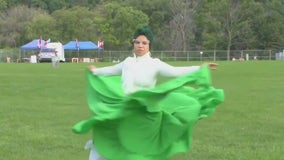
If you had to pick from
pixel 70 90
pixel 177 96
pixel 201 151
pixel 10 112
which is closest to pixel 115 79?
pixel 177 96

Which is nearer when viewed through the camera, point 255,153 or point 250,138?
point 255,153

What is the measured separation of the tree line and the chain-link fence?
281 centimetres

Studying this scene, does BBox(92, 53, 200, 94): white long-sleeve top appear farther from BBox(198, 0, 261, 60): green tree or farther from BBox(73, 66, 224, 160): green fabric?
BBox(198, 0, 261, 60): green tree

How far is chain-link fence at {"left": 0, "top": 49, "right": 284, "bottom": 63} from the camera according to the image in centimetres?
7400

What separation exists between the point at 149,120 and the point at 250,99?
39.0 ft

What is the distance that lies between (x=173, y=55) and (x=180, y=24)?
393 inches

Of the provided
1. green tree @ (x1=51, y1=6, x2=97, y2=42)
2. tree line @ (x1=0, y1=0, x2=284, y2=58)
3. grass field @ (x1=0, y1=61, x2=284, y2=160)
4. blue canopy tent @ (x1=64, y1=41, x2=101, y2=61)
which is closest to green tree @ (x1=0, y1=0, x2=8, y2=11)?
tree line @ (x1=0, y1=0, x2=284, y2=58)

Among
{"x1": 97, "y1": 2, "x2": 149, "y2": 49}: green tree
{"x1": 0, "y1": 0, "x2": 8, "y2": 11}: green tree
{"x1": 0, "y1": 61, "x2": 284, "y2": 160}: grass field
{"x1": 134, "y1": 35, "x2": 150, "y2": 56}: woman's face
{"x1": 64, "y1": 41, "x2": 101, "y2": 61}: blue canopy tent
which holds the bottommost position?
{"x1": 0, "y1": 61, "x2": 284, "y2": 160}: grass field

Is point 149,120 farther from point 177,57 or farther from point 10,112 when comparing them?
point 177,57

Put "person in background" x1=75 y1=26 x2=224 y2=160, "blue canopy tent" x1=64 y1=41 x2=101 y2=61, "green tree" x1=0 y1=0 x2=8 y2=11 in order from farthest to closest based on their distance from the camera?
"green tree" x1=0 y1=0 x2=8 y2=11 → "blue canopy tent" x1=64 y1=41 x2=101 y2=61 → "person in background" x1=75 y1=26 x2=224 y2=160

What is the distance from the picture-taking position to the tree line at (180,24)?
7862cm

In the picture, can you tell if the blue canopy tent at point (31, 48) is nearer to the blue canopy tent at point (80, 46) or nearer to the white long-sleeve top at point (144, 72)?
the blue canopy tent at point (80, 46)

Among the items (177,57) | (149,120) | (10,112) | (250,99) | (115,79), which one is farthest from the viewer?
(177,57)

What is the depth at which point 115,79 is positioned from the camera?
6.43m
